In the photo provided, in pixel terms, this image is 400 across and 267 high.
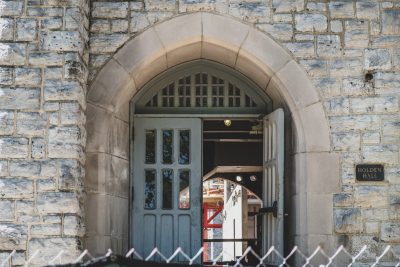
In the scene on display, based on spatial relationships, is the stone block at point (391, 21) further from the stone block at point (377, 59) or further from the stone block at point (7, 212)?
the stone block at point (7, 212)

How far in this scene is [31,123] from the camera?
6.77 m

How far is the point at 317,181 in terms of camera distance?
7.30m

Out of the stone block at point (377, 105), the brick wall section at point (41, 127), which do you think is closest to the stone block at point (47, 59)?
the brick wall section at point (41, 127)

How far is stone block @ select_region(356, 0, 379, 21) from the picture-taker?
752 cm

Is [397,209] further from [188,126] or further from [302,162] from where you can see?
[188,126]

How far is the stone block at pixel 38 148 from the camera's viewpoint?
6707mm

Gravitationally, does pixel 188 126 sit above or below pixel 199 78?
below

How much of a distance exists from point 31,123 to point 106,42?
1.21 m

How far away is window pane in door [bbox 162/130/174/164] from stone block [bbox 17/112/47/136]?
1.73 m

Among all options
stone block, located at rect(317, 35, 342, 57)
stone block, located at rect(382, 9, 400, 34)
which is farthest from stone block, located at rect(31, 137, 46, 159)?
stone block, located at rect(382, 9, 400, 34)

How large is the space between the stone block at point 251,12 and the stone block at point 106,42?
1096 millimetres

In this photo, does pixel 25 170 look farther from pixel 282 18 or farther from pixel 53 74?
pixel 282 18

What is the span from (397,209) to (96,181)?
9.41ft

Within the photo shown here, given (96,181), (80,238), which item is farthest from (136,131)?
(80,238)
